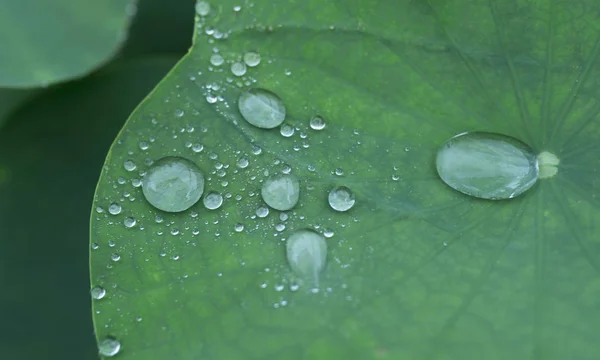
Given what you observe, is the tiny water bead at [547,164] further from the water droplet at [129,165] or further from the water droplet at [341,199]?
the water droplet at [129,165]

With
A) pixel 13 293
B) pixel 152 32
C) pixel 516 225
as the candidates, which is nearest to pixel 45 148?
pixel 13 293

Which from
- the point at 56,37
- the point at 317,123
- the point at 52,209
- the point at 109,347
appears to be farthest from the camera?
the point at 52,209

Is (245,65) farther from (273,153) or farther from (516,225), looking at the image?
(516,225)

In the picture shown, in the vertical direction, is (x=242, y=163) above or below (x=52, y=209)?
above

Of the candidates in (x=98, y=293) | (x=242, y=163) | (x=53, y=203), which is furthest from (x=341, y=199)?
(x=53, y=203)

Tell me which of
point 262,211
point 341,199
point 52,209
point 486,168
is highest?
point 486,168

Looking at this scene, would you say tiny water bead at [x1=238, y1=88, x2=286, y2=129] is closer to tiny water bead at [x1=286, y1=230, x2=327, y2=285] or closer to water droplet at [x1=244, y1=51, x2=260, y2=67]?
water droplet at [x1=244, y1=51, x2=260, y2=67]

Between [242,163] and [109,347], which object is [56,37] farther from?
[109,347]

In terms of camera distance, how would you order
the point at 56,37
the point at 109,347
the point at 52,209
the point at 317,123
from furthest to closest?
the point at 52,209 < the point at 56,37 < the point at 317,123 < the point at 109,347

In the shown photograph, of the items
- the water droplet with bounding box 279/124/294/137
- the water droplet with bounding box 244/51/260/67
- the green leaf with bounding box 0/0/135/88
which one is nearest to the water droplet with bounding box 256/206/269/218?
the water droplet with bounding box 279/124/294/137
